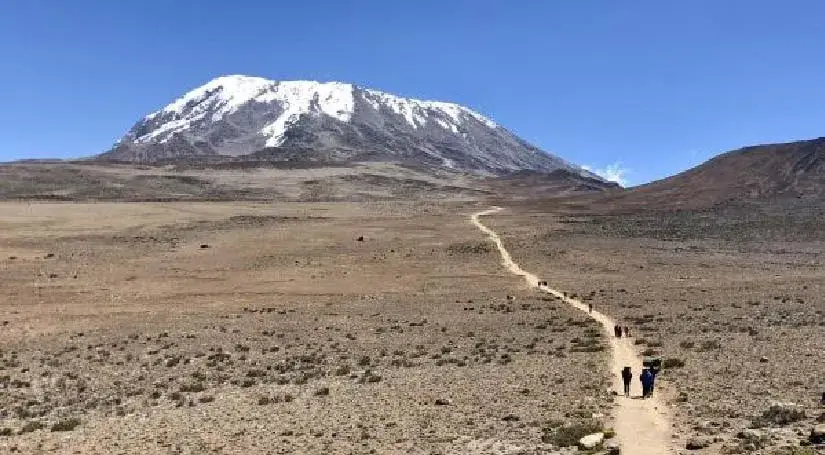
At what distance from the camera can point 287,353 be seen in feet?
108

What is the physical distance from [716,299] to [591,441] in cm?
3012

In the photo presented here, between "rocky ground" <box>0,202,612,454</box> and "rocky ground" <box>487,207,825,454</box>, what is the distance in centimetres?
213

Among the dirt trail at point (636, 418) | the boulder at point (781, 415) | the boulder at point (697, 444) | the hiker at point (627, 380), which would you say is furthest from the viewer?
the hiker at point (627, 380)

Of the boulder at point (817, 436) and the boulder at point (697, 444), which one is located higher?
the boulder at point (817, 436)

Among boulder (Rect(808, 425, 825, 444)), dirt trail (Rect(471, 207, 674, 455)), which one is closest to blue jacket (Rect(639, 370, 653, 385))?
dirt trail (Rect(471, 207, 674, 455))

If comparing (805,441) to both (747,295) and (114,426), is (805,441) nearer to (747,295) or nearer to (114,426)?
(114,426)

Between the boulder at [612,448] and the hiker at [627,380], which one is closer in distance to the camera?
the boulder at [612,448]

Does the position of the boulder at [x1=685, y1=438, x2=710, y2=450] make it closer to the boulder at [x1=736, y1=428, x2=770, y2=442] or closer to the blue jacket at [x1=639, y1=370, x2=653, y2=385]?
the boulder at [x1=736, y1=428, x2=770, y2=442]

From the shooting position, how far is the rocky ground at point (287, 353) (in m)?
21.0

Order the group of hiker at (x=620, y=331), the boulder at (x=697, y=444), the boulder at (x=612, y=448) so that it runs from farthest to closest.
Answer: the group of hiker at (x=620, y=331)
the boulder at (x=697, y=444)
the boulder at (x=612, y=448)

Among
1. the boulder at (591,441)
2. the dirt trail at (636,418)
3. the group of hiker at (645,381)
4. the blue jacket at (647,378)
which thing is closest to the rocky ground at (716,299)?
the dirt trail at (636,418)

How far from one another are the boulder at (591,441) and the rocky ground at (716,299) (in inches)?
73.7

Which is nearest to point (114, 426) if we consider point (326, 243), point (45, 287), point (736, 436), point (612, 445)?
point (612, 445)

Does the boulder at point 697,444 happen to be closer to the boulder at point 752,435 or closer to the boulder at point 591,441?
the boulder at point 752,435
